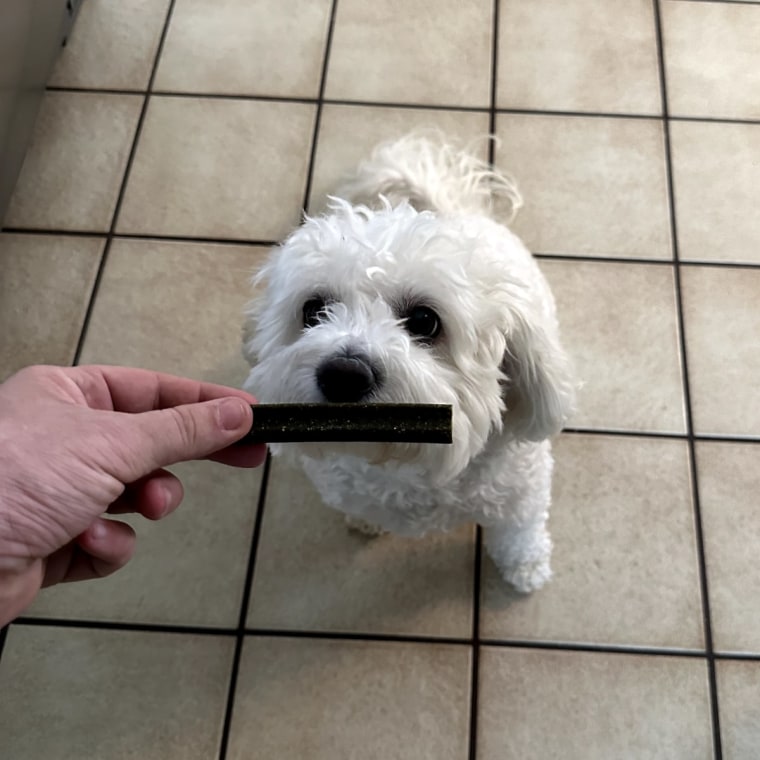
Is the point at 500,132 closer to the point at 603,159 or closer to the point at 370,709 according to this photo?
the point at 603,159

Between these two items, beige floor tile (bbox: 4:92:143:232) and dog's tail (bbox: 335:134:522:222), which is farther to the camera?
beige floor tile (bbox: 4:92:143:232)

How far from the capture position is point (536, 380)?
0.84m

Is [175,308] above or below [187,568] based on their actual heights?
above

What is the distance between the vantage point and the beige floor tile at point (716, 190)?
1.42m

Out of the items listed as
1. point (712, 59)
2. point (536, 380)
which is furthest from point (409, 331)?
point (712, 59)

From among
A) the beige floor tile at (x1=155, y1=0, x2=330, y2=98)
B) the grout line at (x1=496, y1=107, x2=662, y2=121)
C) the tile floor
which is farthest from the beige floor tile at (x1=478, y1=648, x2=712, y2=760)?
the beige floor tile at (x1=155, y1=0, x2=330, y2=98)

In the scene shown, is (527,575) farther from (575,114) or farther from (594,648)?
(575,114)

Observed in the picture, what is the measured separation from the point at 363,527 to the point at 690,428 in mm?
552

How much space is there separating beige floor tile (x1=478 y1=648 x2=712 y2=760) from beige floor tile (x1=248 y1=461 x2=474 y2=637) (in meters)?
0.10

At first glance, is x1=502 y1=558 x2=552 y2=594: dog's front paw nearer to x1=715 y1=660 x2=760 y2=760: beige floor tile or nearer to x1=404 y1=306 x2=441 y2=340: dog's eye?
x1=715 y1=660 x2=760 y2=760: beige floor tile

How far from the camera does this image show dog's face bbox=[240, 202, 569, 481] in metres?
0.76

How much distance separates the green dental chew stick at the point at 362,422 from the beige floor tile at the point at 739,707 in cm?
69

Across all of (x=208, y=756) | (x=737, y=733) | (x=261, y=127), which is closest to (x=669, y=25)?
(x=261, y=127)

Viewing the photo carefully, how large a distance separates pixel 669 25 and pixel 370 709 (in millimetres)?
1441
